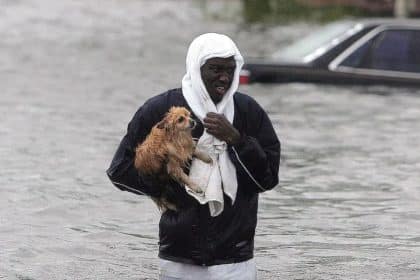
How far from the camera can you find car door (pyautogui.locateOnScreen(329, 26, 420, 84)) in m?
15.3

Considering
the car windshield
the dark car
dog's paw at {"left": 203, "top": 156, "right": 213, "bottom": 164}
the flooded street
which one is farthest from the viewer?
the car windshield

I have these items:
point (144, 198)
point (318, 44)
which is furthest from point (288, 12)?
point (144, 198)

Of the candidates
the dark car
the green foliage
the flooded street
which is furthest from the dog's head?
the green foliage

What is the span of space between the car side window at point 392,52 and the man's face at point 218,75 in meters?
10.3

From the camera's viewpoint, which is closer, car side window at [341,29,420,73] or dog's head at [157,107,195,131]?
dog's head at [157,107,195,131]

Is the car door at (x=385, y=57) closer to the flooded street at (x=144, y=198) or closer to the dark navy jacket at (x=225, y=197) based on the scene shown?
the flooded street at (x=144, y=198)

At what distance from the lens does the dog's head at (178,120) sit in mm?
5031

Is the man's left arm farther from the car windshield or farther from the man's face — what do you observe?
the car windshield

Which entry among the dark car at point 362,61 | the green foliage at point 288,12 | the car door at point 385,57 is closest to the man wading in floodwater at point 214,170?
the dark car at point 362,61

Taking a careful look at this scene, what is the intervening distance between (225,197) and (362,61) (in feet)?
34.3

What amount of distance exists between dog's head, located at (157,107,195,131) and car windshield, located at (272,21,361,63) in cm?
1036

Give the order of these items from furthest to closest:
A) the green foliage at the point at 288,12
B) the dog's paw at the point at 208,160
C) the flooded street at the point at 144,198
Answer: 1. the green foliage at the point at 288,12
2. the flooded street at the point at 144,198
3. the dog's paw at the point at 208,160

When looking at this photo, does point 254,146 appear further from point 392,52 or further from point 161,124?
point 392,52

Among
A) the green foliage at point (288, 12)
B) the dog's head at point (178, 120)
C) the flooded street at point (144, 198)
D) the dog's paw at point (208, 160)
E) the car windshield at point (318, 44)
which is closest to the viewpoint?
the dog's head at point (178, 120)
